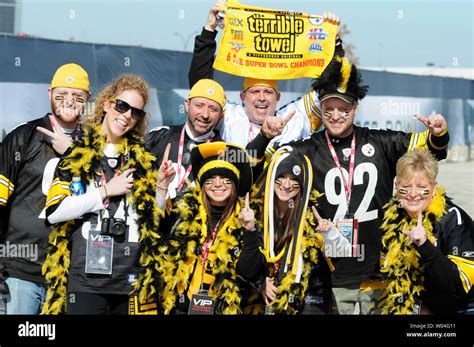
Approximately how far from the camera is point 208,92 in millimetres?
4977

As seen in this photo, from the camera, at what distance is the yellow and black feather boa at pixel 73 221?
4512mm

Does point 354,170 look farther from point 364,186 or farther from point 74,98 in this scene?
point 74,98

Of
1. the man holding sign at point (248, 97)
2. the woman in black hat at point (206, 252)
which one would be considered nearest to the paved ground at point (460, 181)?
the man holding sign at point (248, 97)

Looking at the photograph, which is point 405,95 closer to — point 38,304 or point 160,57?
point 160,57

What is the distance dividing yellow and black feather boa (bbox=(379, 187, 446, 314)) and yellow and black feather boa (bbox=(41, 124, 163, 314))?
4.46 ft

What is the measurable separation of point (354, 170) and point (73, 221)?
1.70m

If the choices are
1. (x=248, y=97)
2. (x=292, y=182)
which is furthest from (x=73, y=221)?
(x=248, y=97)

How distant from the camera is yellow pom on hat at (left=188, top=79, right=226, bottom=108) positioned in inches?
196

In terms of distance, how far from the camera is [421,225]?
173 inches

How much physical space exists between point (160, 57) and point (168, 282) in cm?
879

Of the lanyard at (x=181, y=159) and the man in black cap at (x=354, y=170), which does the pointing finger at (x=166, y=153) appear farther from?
the man in black cap at (x=354, y=170)

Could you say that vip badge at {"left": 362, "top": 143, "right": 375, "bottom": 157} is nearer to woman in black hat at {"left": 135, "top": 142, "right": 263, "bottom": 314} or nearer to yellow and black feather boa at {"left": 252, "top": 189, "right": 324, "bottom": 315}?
yellow and black feather boa at {"left": 252, "top": 189, "right": 324, "bottom": 315}

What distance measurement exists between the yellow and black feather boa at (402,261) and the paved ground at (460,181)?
831 cm

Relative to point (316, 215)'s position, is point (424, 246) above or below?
below
